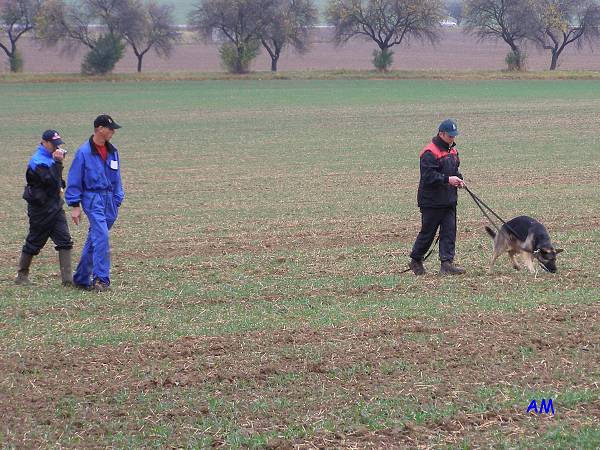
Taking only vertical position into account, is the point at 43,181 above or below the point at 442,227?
above

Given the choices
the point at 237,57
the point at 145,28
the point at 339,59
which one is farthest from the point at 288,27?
the point at 339,59

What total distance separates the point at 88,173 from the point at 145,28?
79095 mm

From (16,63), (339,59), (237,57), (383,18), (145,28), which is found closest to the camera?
(237,57)

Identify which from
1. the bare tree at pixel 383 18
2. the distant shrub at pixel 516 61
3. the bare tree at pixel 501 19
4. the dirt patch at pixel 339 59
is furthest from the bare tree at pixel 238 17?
the distant shrub at pixel 516 61

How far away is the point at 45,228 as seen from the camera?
35.6ft

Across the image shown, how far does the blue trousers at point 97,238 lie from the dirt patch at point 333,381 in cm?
250

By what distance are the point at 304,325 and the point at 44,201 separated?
3803 millimetres

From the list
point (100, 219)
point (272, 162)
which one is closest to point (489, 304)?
point (100, 219)

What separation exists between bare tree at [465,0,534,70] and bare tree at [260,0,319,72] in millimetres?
15459

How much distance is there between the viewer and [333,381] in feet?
23.3

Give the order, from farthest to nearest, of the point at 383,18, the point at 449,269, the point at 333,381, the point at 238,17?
the point at 383,18 → the point at 238,17 → the point at 449,269 → the point at 333,381

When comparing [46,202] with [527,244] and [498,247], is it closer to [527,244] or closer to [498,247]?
[498,247]

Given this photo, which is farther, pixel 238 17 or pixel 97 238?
pixel 238 17

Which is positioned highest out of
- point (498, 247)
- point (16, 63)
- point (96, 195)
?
point (16, 63)
